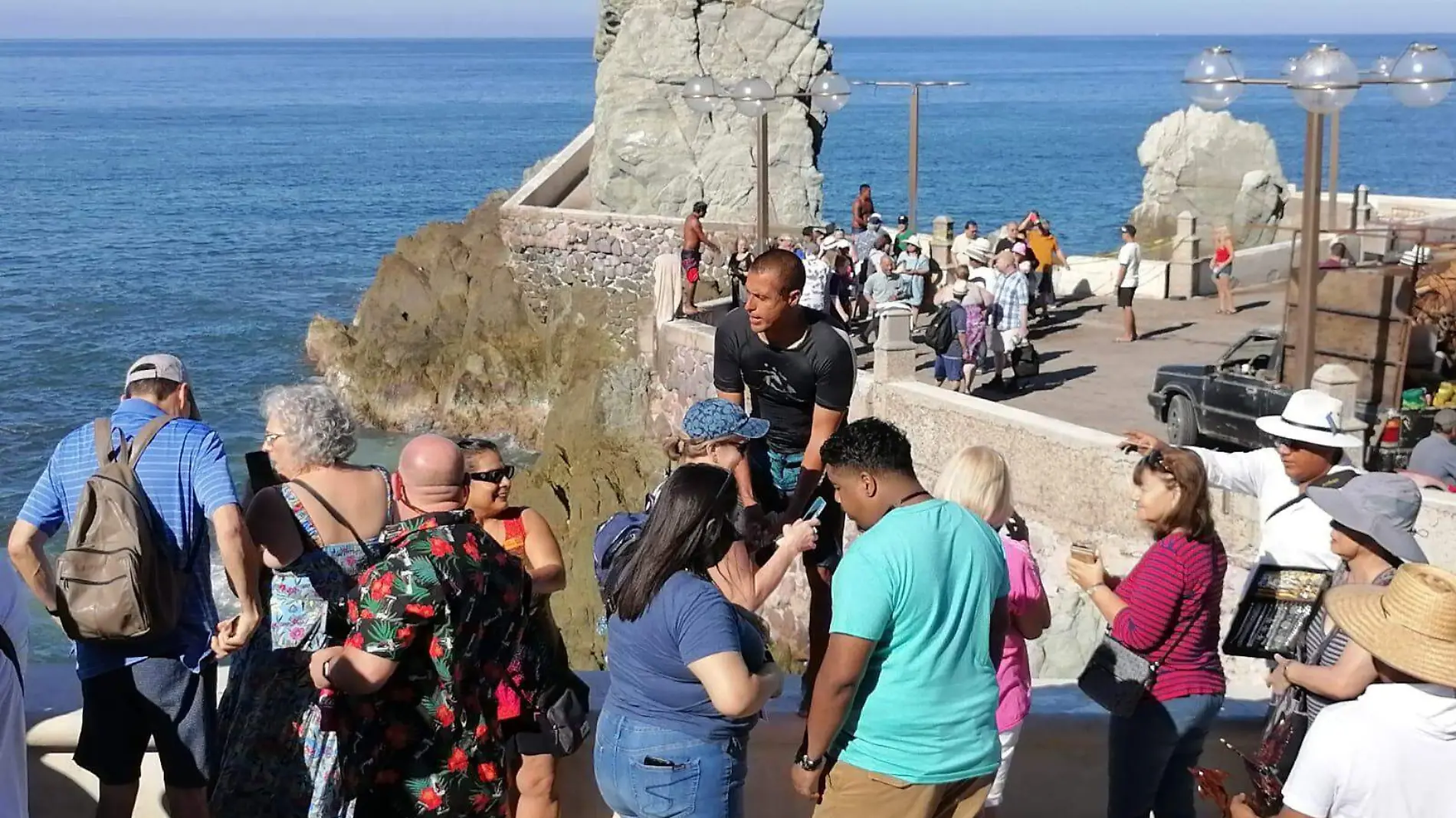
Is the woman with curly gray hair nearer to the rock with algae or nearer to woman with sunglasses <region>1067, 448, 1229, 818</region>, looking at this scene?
woman with sunglasses <region>1067, 448, 1229, 818</region>

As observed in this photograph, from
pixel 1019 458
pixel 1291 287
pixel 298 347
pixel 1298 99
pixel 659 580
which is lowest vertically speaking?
pixel 298 347

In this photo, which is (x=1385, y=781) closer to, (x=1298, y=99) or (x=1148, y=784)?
(x=1148, y=784)

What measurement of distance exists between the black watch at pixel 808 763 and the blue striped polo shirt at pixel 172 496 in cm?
170

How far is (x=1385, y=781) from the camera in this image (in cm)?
322

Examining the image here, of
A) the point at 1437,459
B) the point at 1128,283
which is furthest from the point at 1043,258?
the point at 1437,459

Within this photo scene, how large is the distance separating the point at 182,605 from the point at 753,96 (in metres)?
14.2

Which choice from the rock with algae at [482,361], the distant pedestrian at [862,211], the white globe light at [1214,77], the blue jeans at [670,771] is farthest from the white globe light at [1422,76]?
the rock with algae at [482,361]

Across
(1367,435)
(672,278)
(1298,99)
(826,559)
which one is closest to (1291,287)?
(1367,435)

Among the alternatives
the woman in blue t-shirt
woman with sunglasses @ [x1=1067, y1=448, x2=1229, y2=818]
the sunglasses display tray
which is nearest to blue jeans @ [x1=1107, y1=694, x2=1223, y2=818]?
woman with sunglasses @ [x1=1067, y1=448, x2=1229, y2=818]

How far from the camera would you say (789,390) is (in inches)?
211

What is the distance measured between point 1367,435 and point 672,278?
9466 millimetres

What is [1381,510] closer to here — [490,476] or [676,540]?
[676,540]

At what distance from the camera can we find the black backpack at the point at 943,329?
15.9m

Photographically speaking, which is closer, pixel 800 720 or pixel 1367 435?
pixel 800 720
